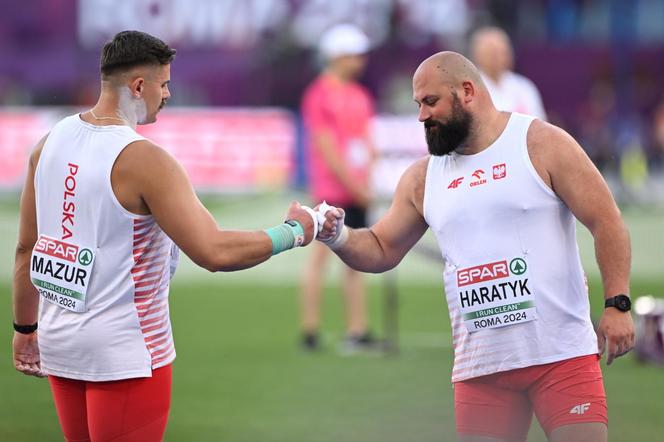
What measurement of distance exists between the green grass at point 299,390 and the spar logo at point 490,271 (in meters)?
2.46

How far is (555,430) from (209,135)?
2005 cm

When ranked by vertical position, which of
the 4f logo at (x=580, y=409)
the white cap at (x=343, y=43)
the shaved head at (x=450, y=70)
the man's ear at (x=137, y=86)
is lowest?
the 4f logo at (x=580, y=409)

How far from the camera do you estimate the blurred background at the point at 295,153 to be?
825cm

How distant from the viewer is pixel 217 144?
24344 millimetres

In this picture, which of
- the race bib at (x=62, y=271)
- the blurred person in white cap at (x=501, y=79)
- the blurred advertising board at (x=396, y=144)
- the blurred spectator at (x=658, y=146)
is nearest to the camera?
the race bib at (x=62, y=271)

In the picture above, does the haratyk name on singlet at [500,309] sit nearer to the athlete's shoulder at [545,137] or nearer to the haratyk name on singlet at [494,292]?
the haratyk name on singlet at [494,292]

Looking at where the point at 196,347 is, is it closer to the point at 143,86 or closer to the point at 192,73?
the point at 143,86

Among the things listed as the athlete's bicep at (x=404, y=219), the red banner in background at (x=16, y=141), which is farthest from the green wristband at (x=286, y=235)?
the red banner in background at (x=16, y=141)

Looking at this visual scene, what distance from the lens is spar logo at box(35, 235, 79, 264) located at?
4.48m

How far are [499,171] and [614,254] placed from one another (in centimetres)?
56

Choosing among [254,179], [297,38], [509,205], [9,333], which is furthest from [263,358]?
[297,38]

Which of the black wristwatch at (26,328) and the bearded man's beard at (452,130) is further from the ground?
the bearded man's beard at (452,130)

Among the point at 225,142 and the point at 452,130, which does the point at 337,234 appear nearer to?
the point at 452,130

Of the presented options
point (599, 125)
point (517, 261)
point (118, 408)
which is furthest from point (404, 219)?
point (599, 125)
